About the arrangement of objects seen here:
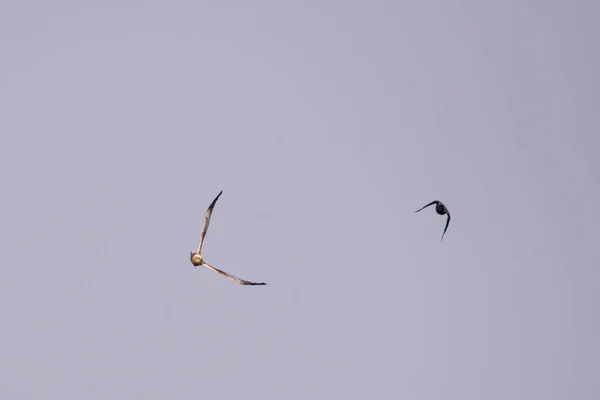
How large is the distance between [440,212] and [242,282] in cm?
2310

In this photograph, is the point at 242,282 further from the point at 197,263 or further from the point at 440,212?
the point at 440,212

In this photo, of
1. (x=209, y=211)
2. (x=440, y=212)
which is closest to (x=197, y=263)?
(x=209, y=211)

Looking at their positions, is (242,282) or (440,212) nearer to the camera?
(242,282)

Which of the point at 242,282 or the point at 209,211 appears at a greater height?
the point at 209,211

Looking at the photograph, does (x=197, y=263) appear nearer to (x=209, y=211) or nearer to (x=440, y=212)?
(x=209, y=211)

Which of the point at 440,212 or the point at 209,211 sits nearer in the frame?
the point at 209,211

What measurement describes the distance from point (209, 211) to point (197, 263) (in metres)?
2.82

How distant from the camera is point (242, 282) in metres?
49.6

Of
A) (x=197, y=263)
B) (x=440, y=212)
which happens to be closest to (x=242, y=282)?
(x=197, y=263)

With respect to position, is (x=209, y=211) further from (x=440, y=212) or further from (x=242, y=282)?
(x=440, y=212)

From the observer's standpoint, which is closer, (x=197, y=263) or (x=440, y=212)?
(x=197, y=263)

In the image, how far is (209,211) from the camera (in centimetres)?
5034

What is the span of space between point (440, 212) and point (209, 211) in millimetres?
23236

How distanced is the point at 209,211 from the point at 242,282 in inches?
153
